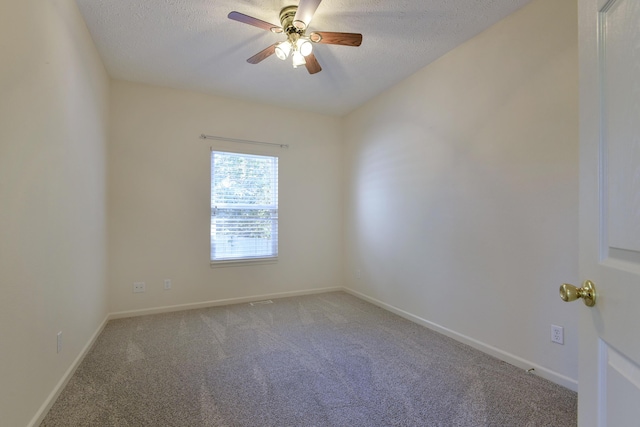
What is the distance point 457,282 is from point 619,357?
86.5 inches

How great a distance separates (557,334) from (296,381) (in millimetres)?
1818

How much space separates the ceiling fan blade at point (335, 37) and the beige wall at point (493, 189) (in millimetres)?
1174

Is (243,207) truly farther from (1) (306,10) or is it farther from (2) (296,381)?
(1) (306,10)

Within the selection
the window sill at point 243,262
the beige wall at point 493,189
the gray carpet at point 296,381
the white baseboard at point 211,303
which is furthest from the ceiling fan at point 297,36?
the white baseboard at point 211,303

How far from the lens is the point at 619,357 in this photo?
67cm

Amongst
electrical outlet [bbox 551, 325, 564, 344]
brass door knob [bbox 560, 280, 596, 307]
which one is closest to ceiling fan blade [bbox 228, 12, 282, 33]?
brass door knob [bbox 560, 280, 596, 307]

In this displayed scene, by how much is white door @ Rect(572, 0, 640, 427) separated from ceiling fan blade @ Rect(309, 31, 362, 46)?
5.17ft

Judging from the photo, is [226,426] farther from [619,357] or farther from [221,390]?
[619,357]

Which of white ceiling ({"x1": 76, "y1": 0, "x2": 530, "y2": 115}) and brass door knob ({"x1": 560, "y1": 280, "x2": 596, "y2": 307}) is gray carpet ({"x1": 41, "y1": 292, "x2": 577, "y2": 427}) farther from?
white ceiling ({"x1": 76, "y1": 0, "x2": 530, "y2": 115})

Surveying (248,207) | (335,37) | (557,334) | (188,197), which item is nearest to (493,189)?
(557,334)

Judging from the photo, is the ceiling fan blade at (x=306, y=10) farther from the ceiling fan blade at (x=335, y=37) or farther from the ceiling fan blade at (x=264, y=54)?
the ceiling fan blade at (x=264, y=54)

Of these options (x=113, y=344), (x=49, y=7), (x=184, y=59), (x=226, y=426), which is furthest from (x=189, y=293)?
(x=49, y=7)

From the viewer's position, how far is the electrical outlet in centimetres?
202

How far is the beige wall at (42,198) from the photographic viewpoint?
1366 mm
